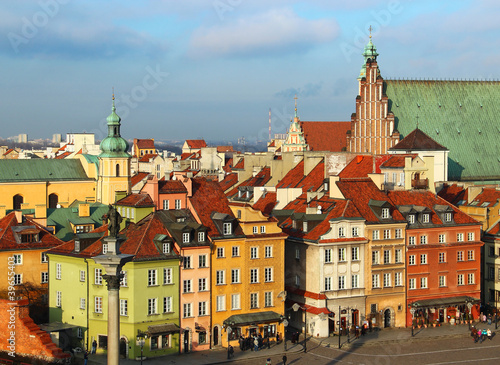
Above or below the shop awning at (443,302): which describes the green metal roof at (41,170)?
above

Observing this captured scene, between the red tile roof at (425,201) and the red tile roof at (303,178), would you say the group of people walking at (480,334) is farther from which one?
the red tile roof at (303,178)

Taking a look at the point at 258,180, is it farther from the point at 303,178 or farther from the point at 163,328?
the point at 163,328

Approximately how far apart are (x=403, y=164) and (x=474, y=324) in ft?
52.1

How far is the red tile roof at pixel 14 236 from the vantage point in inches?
2958

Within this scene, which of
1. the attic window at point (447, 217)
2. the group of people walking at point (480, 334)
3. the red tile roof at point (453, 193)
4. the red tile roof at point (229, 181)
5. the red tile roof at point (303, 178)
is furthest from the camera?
the red tile roof at point (229, 181)

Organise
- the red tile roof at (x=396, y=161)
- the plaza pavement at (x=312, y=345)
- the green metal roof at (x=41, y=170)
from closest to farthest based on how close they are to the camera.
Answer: the plaza pavement at (x=312, y=345), the red tile roof at (x=396, y=161), the green metal roof at (x=41, y=170)

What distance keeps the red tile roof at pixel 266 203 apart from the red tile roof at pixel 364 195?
1080 centimetres

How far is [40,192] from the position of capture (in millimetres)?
117438

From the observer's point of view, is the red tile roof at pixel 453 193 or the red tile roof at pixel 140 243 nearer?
the red tile roof at pixel 140 243

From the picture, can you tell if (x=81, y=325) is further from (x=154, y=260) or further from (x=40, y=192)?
(x=40, y=192)

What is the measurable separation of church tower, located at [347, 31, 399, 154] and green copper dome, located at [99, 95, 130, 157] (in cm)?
2960

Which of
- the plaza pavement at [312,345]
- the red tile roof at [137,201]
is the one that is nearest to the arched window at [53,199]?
the red tile roof at [137,201]

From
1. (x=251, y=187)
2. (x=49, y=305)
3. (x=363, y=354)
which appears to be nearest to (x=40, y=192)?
(x=251, y=187)

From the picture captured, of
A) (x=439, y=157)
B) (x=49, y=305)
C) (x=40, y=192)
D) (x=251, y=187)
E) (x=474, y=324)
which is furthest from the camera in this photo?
(x=40, y=192)
